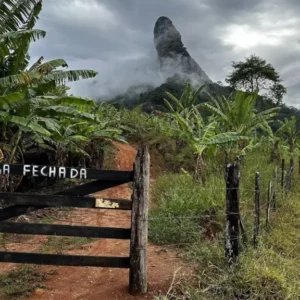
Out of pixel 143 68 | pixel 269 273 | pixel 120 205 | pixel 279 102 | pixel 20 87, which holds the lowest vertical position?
pixel 269 273

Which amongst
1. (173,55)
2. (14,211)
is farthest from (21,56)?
(173,55)

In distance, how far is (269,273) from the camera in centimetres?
390

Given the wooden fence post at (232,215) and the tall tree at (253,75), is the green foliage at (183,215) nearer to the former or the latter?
the wooden fence post at (232,215)

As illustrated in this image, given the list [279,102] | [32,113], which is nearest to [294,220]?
[32,113]

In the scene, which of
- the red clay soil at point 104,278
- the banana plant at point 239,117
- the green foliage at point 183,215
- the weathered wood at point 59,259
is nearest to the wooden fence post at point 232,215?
the red clay soil at point 104,278

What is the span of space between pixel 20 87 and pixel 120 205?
14.4ft

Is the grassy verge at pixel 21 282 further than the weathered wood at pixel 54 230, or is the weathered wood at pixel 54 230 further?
the grassy verge at pixel 21 282

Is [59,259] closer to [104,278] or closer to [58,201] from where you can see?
[58,201]

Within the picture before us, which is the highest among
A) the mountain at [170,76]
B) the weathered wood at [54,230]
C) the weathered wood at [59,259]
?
the mountain at [170,76]

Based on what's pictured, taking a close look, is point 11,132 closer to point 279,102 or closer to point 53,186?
point 53,186

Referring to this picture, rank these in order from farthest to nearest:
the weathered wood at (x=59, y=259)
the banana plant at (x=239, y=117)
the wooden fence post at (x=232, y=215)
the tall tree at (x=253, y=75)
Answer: the tall tree at (x=253, y=75), the banana plant at (x=239, y=117), the weathered wood at (x=59, y=259), the wooden fence post at (x=232, y=215)

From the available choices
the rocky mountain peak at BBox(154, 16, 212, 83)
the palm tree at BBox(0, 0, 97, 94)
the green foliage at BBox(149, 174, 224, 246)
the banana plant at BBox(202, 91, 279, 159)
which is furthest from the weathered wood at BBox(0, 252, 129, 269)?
the rocky mountain peak at BBox(154, 16, 212, 83)

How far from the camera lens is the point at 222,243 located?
4.89 meters

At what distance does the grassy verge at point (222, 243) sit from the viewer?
3881 mm
